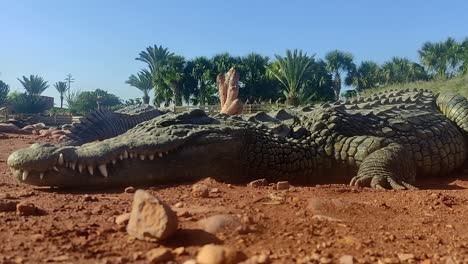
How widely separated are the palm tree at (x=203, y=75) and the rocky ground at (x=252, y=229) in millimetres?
42992

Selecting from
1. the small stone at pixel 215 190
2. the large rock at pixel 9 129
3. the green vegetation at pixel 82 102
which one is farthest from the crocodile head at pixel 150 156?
the green vegetation at pixel 82 102

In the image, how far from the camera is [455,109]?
685cm

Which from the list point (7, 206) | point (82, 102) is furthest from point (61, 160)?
point (82, 102)

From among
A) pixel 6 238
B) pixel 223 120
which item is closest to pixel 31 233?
pixel 6 238

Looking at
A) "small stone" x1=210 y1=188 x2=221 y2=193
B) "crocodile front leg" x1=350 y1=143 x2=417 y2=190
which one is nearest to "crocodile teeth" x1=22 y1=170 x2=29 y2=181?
"small stone" x1=210 y1=188 x2=221 y2=193

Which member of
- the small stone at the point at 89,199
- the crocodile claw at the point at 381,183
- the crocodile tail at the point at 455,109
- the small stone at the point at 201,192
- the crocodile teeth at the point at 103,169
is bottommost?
the small stone at the point at 89,199

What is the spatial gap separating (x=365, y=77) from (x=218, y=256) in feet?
195

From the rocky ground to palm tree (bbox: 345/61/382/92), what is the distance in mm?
55818

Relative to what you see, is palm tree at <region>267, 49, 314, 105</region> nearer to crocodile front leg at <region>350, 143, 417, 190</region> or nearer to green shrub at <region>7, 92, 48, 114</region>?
green shrub at <region>7, 92, 48, 114</region>

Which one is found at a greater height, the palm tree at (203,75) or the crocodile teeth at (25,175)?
the palm tree at (203,75)

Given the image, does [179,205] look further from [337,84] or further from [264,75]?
[337,84]

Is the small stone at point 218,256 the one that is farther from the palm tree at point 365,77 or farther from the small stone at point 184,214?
the palm tree at point 365,77

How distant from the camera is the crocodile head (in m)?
3.91

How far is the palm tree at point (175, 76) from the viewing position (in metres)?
46.2
